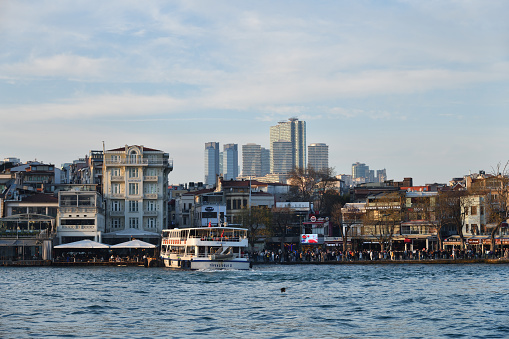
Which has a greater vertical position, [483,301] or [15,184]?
[15,184]

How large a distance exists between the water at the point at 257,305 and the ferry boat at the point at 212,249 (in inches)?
156

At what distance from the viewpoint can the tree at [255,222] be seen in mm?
100500

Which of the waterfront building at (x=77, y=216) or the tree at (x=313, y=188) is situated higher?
the tree at (x=313, y=188)

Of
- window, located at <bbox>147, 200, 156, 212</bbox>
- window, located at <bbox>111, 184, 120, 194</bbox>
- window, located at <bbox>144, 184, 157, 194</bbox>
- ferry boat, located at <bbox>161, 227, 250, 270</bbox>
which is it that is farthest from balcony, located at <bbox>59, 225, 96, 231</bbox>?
ferry boat, located at <bbox>161, 227, 250, 270</bbox>

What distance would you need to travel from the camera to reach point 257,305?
4262cm

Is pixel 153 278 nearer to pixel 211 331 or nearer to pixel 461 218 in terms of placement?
pixel 211 331

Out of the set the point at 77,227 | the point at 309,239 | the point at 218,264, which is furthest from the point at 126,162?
the point at 218,264

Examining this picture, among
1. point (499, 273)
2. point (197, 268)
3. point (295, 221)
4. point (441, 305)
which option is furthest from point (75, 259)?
point (441, 305)

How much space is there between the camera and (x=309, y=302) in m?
44.2

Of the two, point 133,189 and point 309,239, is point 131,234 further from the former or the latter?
point 309,239

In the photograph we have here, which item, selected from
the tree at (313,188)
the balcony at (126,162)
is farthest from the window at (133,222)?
the tree at (313,188)

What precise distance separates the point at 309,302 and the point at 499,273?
27613mm

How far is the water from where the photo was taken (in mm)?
33469

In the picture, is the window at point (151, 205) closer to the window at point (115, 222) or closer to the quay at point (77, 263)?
the window at point (115, 222)
